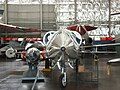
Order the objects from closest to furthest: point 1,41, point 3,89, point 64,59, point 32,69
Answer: point 3,89, point 64,59, point 32,69, point 1,41

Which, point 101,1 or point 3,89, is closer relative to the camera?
point 3,89

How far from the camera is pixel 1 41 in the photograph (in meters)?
38.2

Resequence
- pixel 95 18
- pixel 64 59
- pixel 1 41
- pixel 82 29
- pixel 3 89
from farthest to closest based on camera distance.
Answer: pixel 95 18
pixel 1 41
pixel 82 29
pixel 64 59
pixel 3 89

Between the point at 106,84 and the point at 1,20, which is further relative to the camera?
the point at 1,20

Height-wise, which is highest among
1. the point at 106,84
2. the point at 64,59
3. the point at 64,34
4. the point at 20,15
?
the point at 20,15

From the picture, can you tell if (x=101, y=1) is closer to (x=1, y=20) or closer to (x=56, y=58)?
(x=1, y=20)

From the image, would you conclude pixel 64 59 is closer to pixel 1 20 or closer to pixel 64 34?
pixel 64 34

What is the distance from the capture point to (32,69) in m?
16.9

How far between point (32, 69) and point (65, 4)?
26.6 metres

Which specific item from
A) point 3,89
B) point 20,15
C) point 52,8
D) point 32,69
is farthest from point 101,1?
point 3,89

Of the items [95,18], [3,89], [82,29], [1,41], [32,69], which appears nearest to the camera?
[3,89]

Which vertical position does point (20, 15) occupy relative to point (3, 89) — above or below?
above

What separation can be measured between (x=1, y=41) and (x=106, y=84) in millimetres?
25801

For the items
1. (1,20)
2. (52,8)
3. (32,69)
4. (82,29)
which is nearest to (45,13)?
(52,8)
